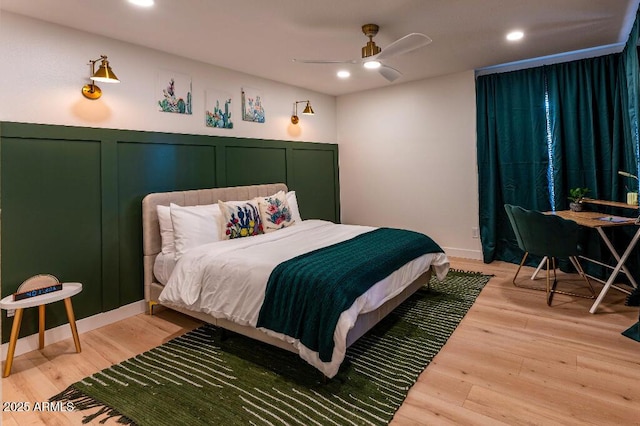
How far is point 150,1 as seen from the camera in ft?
7.97

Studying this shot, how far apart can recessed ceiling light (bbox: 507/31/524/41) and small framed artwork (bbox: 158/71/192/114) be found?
10.2 ft

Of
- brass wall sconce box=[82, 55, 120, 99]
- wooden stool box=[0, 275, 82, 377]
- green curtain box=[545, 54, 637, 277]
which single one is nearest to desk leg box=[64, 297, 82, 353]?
wooden stool box=[0, 275, 82, 377]

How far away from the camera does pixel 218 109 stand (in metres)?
3.93

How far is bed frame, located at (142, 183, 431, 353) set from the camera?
235 cm

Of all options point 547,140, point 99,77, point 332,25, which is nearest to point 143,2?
point 99,77

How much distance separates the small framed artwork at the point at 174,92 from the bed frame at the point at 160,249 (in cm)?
84

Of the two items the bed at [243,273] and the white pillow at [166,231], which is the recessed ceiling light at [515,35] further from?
the white pillow at [166,231]

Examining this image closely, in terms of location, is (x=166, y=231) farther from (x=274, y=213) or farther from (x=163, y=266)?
(x=274, y=213)

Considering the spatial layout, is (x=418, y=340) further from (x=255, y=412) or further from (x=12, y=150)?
(x=12, y=150)

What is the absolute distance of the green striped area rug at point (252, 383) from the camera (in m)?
1.86

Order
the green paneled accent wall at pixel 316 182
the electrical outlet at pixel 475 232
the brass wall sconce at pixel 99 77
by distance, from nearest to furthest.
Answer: the brass wall sconce at pixel 99 77 → the electrical outlet at pixel 475 232 → the green paneled accent wall at pixel 316 182

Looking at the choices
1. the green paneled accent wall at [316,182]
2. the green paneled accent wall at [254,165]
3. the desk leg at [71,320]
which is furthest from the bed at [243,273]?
the green paneled accent wall at [316,182]

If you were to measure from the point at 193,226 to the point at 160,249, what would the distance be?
43 cm

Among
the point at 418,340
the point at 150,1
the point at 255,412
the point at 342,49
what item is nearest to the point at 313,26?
the point at 342,49
